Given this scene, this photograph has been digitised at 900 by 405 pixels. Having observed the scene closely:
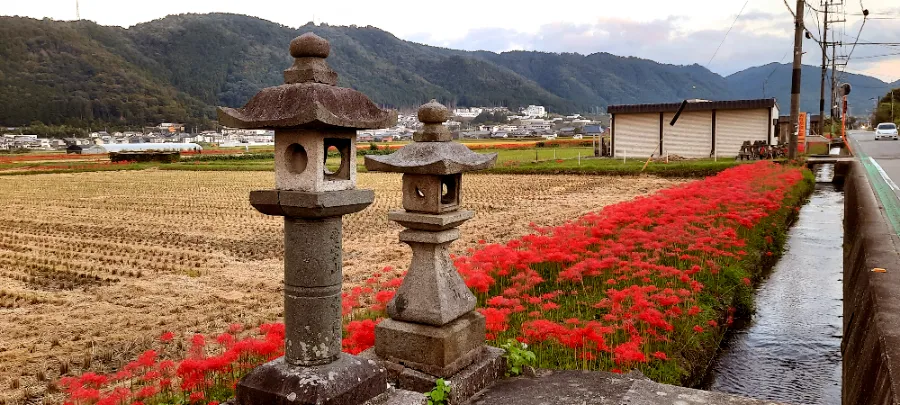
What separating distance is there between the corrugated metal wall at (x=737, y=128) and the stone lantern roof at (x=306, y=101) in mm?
34924

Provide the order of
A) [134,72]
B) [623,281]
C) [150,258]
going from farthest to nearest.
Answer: [134,72] < [150,258] < [623,281]

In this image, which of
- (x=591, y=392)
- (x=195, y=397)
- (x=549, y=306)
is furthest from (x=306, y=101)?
(x=549, y=306)

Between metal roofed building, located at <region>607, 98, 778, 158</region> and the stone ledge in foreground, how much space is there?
1277 inches

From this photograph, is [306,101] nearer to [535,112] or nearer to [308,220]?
[308,220]

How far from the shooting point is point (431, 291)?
16.9ft

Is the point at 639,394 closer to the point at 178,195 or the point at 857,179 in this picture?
the point at 857,179

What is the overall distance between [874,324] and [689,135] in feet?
108

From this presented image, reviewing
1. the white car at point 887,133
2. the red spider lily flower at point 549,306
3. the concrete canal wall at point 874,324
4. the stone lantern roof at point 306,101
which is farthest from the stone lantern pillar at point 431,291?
the white car at point 887,133

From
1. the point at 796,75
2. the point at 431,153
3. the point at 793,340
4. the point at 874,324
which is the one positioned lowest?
the point at 793,340

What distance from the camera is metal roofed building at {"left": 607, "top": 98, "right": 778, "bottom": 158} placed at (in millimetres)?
33969

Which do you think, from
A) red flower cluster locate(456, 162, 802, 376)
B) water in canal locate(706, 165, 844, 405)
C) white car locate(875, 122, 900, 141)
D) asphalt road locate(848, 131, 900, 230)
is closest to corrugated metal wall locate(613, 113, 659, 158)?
asphalt road locate(848, 131, 900, 230)

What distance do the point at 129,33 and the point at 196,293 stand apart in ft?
613

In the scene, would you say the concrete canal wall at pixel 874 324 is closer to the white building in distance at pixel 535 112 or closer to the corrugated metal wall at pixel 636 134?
the corrugated metal wall at pixel 636 134

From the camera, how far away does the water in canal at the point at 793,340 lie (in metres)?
6.64
